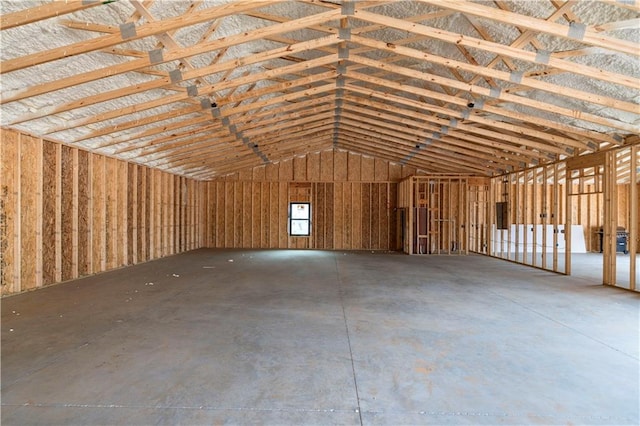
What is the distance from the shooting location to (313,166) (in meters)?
16.7

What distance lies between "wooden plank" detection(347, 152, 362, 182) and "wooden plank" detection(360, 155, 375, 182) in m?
0.16

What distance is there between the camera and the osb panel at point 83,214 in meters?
8.70

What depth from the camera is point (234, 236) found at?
16875 mm

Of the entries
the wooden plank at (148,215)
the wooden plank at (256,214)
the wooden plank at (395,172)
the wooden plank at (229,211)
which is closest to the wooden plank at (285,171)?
the wooden plank at (256,214)

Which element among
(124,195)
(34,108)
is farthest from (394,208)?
(34,108)

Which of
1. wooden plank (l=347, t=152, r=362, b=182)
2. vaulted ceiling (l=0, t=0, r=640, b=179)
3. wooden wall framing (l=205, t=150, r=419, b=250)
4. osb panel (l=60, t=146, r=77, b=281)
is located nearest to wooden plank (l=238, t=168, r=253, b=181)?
wooden wall framing (l=205, t=150, r=419, b=250)

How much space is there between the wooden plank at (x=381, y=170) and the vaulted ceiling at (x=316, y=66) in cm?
488

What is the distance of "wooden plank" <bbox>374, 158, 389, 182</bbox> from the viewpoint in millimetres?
16547

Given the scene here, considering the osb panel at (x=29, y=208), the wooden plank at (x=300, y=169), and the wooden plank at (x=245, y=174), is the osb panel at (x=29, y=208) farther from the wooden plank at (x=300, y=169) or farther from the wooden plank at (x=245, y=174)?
the wooden plank at (x=300, y=169)

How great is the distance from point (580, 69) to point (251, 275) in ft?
24.9

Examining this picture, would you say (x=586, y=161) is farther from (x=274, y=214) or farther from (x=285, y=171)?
(x=274, y=214)

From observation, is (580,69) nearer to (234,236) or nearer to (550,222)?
(550,222)

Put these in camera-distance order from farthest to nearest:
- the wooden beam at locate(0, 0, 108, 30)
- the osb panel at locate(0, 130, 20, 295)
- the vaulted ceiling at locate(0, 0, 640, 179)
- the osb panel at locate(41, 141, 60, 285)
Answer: the osb panel at locate(41, 141, 60, 285), the osb panel at locate(0, 130, 20, 295), the vaulted ceiling at locate(0, 0, 640, 179), the wooden beam at locate(0, 0, 108, 30)

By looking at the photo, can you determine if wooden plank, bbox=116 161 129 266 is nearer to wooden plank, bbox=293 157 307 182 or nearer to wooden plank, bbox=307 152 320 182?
wooden plank, bbox=293 157 307 182
